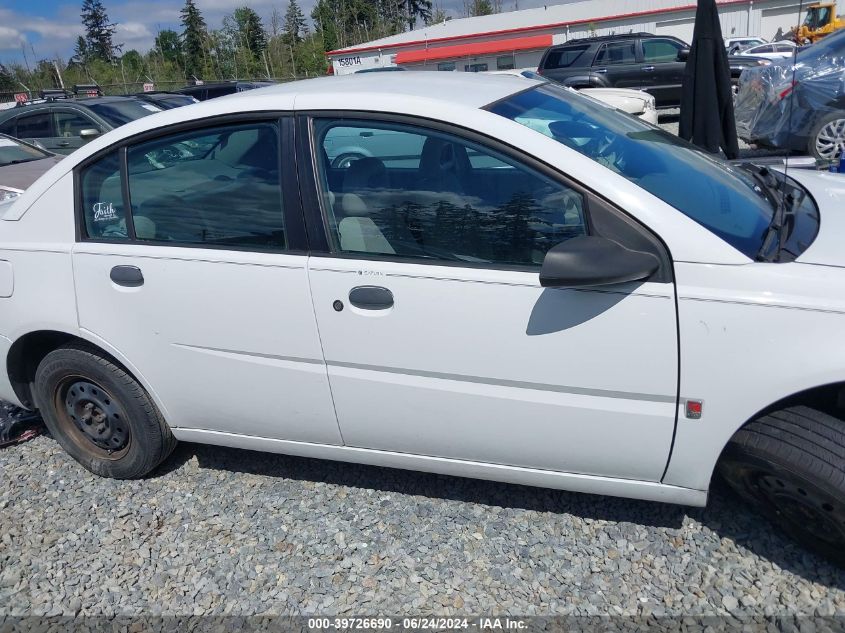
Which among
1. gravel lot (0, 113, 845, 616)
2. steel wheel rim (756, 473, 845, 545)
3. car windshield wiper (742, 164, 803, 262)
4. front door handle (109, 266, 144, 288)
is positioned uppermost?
car windshield wiper (742, 164, 803, 262)

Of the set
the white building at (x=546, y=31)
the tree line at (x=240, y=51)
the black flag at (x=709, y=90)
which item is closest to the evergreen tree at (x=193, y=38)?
the tree line at (x=240, y=51)

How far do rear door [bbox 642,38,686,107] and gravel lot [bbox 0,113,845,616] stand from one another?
45.8ft

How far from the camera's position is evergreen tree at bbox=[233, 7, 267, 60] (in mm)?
55531

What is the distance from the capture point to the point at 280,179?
8.98ft

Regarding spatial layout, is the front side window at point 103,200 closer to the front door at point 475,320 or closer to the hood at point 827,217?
the front door at point 475,320

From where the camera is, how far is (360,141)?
8.92 feet

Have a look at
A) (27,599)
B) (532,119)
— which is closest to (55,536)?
(27,599)

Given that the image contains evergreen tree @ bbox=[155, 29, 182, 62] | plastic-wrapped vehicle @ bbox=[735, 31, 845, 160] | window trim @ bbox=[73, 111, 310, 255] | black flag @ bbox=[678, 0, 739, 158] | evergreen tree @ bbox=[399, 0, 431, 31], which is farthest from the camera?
evergreen tree @ bbox=[399, 0, 431, 31]

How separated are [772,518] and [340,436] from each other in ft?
5.30

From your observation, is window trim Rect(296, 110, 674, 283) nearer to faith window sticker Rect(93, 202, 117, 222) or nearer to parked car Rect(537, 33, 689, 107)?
faith window sticker Rect(93, 202, 117, 222)

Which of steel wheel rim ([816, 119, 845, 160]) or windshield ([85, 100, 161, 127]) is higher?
windshield ([85, 100, 161, 127])

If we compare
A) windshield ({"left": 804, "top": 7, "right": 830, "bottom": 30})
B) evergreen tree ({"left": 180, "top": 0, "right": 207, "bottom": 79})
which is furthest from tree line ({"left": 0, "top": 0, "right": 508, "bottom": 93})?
windshield ({"left": 804, "top": 7, "right": 830, "bottom": 30})

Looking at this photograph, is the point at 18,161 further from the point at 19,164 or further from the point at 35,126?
the point at 35,126

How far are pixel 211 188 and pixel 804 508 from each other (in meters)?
2.48
